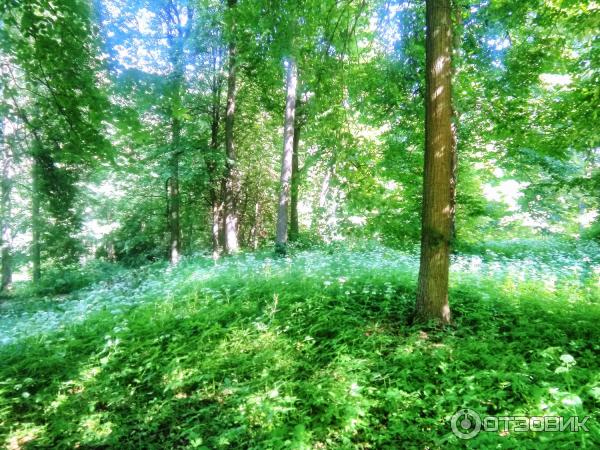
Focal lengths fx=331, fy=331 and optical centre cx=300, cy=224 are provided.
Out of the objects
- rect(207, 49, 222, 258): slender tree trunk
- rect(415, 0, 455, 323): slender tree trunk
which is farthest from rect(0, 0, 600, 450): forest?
rect(207, 49, 222, 258): slender tree trunk

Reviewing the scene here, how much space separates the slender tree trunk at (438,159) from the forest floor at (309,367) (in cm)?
70

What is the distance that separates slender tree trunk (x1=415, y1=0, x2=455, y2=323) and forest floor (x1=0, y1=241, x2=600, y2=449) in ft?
2.30

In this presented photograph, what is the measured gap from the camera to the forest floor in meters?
3.05

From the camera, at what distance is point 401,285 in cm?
612

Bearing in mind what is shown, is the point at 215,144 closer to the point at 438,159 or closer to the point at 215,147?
the point at 215,147

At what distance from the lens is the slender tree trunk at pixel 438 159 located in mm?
4406

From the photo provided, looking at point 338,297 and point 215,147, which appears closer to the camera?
point 338,297

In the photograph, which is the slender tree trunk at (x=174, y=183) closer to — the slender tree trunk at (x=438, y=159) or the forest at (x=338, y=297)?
the forest at (x=338, y=297)

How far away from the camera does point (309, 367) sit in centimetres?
398

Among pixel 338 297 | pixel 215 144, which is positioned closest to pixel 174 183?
pixel 215 144

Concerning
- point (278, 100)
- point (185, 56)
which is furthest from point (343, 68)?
point (278, 100)

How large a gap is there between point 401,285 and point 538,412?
3375 millimetres

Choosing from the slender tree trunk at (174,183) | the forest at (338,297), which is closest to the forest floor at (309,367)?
the forest at (338,297)

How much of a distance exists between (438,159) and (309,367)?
3.15 meters
